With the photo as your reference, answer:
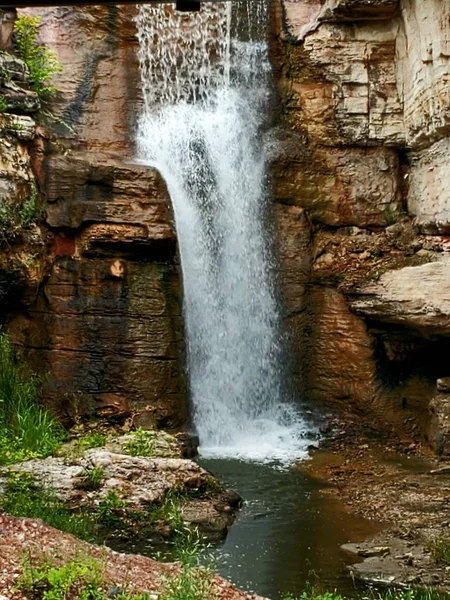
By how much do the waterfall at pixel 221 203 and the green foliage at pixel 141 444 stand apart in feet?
4.65

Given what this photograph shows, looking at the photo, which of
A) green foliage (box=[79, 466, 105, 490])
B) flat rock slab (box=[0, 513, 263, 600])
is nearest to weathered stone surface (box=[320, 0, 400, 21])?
green foliage (box=[79, 466, 105, 490])

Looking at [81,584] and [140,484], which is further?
[140,484]

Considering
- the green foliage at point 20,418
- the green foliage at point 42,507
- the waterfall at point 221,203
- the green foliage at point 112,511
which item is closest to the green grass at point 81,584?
the green foliage at point 42,507

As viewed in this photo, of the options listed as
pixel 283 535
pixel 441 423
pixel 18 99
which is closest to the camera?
pixel 283 535

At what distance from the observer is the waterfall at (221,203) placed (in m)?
11.1

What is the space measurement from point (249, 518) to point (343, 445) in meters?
3.26

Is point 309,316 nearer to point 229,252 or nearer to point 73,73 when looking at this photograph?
point 229,252

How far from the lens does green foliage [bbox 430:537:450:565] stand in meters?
6.35

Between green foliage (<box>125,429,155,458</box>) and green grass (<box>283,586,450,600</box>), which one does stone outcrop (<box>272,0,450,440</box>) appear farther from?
green grass (<box>283,586,450,600</box>)

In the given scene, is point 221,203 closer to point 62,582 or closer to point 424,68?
point 424,68

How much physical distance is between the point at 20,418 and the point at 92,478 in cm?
150

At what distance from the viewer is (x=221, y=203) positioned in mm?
11703

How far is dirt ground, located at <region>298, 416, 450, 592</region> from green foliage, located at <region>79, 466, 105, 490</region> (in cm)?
229

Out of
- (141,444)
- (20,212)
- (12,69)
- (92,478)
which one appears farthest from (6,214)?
(92,478)
